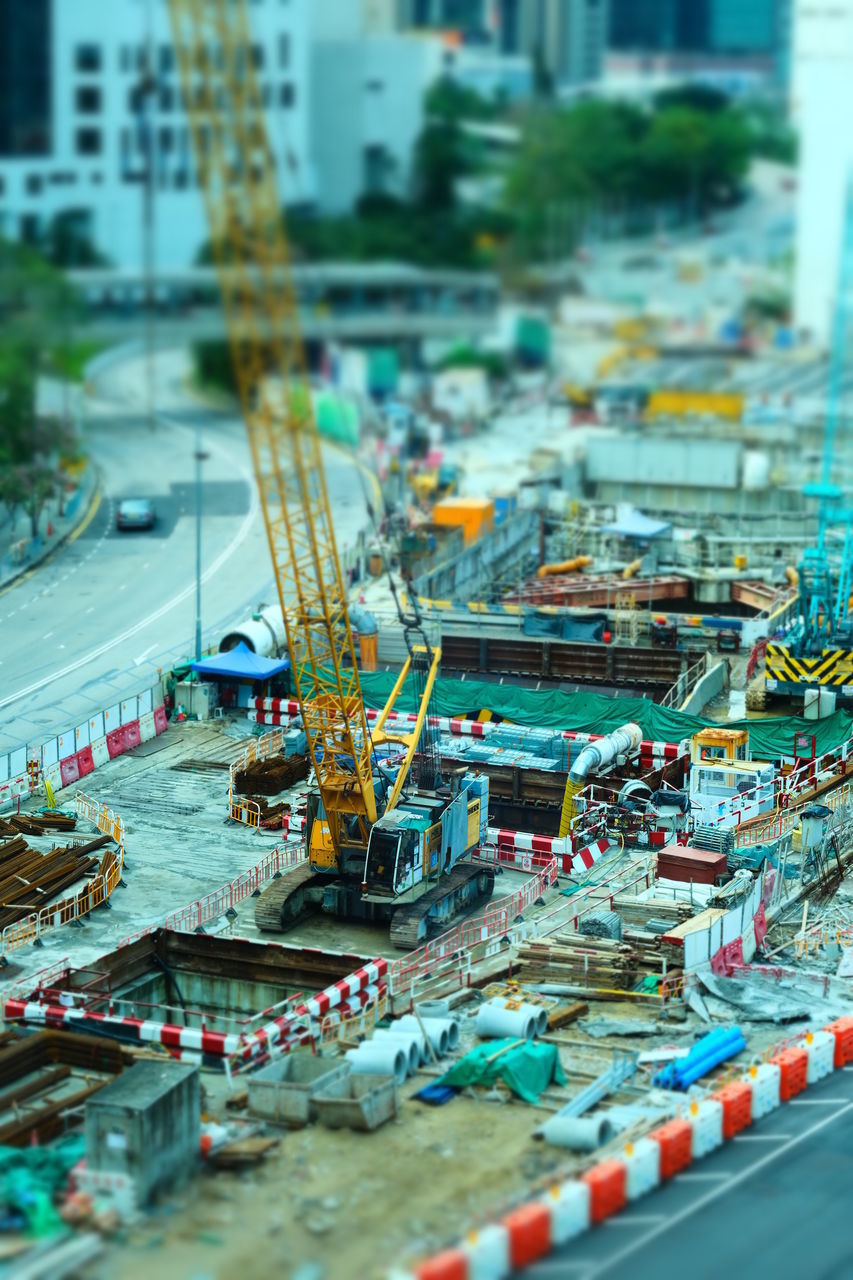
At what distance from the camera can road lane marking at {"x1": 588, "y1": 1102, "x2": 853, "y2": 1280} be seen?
29.1m

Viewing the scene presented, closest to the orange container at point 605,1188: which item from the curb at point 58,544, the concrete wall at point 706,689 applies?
the concrete wall at point 706,689

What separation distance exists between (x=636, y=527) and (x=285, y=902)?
119 feet

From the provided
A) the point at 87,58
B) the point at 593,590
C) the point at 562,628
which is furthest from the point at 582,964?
the point at 87,58

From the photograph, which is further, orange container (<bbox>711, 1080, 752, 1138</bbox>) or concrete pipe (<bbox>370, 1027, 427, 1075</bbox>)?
concrete pipe (<bbox>370, 1027, 427, 1075</bbox>)

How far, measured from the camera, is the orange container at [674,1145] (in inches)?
1252

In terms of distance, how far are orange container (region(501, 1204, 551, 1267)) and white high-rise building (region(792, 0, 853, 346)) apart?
96.6m

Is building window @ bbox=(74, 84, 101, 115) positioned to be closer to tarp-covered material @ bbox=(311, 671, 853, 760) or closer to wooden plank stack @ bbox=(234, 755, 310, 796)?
tarp-covered material @ bbox=(311, 671, 853, 760)

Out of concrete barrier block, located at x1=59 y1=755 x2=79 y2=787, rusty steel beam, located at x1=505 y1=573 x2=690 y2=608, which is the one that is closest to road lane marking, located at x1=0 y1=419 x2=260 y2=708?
concrete barrier block, located at x1=59 y1=755 x2=79 y2=787

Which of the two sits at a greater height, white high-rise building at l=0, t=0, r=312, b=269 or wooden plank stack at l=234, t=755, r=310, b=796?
white high-rise building at l=0, t=0, r=312, b=269

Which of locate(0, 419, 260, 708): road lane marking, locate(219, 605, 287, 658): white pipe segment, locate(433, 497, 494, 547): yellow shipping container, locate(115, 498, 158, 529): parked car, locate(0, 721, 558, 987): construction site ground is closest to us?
locate(0, 721, 558, 987): construction site ground

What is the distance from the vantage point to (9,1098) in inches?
1351

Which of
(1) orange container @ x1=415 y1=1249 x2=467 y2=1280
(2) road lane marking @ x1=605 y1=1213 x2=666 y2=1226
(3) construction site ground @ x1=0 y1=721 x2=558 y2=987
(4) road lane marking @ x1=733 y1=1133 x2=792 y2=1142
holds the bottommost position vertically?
(3) construction site ground @ x1=0 y1=721 x2=558 y2=987

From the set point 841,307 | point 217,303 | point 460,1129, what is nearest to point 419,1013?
point 460,1129

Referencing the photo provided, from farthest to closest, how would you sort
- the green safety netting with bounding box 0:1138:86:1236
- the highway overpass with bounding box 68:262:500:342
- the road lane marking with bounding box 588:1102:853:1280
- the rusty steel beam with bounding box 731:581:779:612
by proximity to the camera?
the rusty steel beam with bounding box 731:581:779:612 → the highway overpass with bounding box 68:262:500:342 → the green safety netting with bounding box 0:1138:86:1236 → the road lane marking with bounding box 588:1102:853:1280
